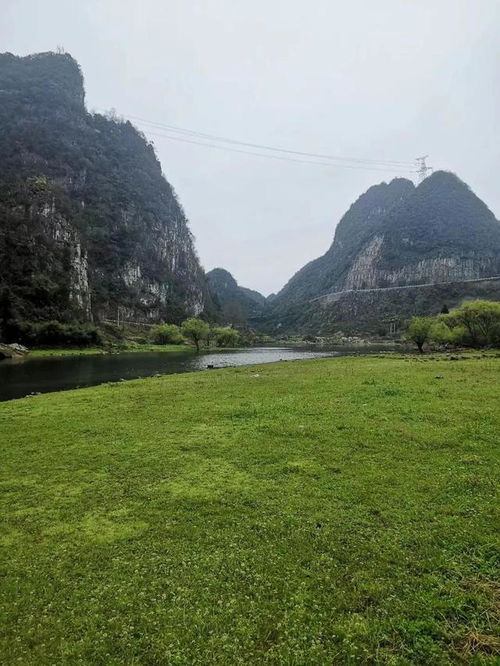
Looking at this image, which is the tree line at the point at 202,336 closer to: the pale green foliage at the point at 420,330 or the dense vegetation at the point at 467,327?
the pale green foliage at the point at 420,330

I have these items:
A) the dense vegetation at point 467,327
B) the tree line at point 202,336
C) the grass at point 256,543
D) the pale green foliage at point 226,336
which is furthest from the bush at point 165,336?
the grass at point 256,543

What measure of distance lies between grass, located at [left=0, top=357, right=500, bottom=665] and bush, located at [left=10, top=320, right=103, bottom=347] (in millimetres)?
90404

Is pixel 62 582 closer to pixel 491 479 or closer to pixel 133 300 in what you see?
pixel 491 479

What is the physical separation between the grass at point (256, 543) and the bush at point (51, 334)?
90.4 meters

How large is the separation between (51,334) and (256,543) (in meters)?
102

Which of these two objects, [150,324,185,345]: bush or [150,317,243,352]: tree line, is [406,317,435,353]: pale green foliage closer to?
[150,317,243,352]: tree line

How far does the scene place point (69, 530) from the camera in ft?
25.8

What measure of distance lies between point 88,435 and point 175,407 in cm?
498

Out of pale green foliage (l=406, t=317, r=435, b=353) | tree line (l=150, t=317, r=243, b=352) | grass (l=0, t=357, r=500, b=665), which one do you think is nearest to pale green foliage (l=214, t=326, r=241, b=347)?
tree line (l=150, t=317, r=243, b=352)

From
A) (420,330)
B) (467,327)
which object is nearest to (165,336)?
(420,330)

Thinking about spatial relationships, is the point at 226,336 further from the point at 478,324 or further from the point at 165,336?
the point at 478,324

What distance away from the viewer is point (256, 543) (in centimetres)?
723

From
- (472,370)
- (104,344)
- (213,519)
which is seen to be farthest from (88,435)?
(104,344)

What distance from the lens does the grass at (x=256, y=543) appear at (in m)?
5.22
